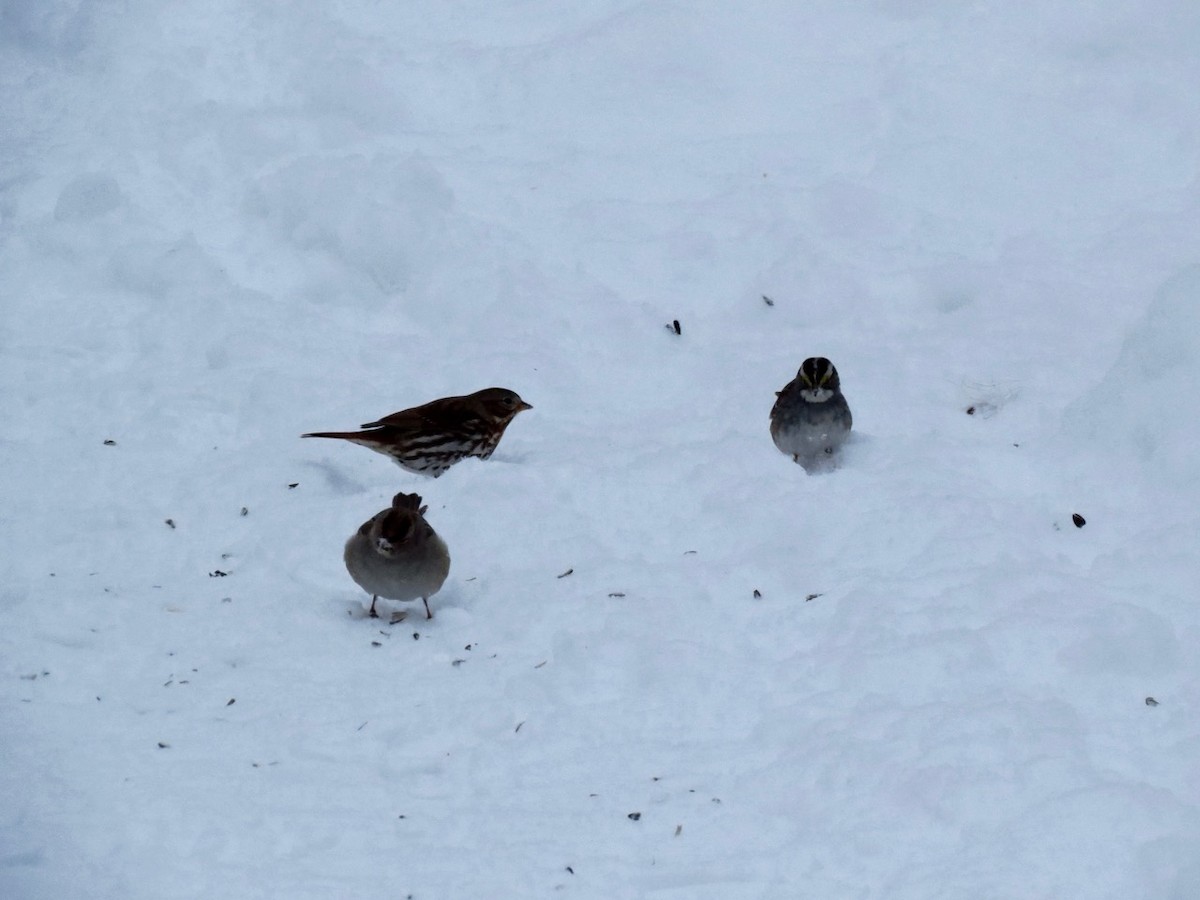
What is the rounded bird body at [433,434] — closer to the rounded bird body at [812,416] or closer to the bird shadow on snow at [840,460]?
the rounded bird body at [812,416]

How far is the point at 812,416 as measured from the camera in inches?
280

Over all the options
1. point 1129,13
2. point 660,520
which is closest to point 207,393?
point 660,520

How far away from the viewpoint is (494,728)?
17.0 feet

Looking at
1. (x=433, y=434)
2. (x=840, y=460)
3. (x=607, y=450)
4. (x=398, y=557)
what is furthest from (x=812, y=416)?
(x=398, y=557)

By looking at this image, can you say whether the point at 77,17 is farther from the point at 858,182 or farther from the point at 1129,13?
the point at 1129,13

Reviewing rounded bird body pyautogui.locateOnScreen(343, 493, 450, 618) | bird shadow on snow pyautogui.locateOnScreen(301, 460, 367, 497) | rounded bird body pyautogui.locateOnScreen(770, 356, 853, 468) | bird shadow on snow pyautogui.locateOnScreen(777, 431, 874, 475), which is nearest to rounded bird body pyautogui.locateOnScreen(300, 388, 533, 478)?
bird shadow on snow pyautogui.locateOnScreen(301, 460, 367, 497)

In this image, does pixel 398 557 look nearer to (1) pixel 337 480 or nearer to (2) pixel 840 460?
(1) pixel 337 480

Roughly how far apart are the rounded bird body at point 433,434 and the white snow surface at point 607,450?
21cm

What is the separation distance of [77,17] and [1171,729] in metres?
10.1

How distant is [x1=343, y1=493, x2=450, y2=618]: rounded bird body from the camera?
19.6ft

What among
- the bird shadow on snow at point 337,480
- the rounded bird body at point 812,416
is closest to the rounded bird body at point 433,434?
the bird shadow on snow at point 337,480

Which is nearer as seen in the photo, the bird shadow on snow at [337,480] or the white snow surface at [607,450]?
the white snow surface at [607,450]

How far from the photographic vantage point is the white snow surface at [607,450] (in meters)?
4.52

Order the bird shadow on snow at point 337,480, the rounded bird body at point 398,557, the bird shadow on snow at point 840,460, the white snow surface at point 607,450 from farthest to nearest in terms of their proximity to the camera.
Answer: the bird shadow on snow at point 337,480
the bird shadow on snow at point 840,460
the rounded bird body at point 398,557
the white snow surface at point 607,450
